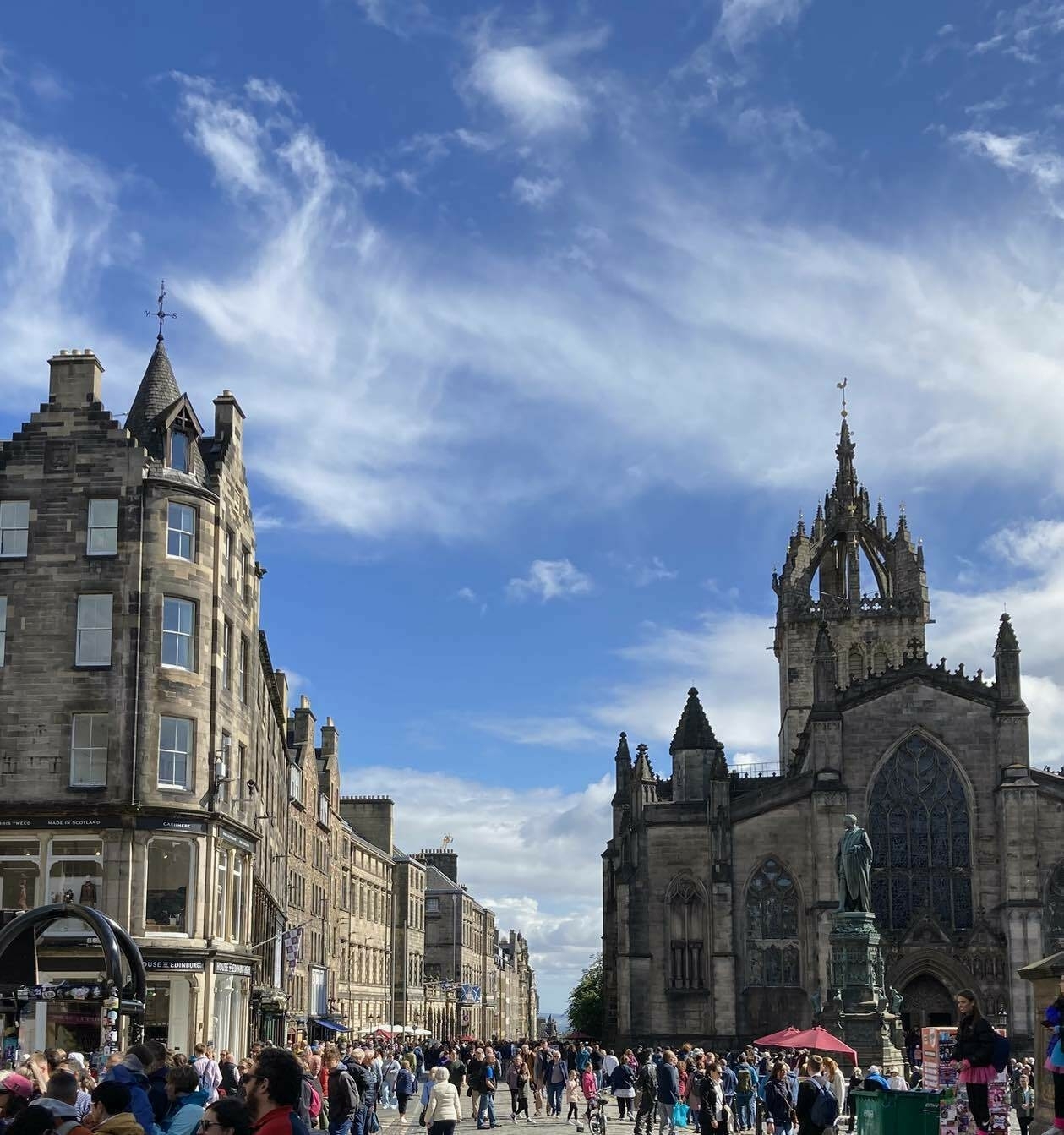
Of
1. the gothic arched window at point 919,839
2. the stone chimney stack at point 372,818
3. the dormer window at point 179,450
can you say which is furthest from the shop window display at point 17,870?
the stone chimney stack at point 372,818

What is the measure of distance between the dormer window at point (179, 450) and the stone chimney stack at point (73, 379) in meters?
1.80

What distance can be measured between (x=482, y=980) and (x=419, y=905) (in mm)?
34197

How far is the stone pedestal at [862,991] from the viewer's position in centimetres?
3378

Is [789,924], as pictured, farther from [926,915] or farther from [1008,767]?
[1008,767]

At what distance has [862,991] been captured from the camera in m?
35.0

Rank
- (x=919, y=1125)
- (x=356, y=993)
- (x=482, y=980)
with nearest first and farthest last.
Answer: (x=919, y=1125), (x=356, y=993), (x=482, y=980)

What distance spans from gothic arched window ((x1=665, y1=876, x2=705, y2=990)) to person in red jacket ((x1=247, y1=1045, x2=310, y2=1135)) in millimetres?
49483

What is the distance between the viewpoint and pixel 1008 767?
5394 cm

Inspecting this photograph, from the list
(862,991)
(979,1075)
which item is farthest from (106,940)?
(862,991)

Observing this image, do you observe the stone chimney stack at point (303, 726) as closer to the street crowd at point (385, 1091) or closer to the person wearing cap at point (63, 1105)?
the street crowd at point (385, 1091)

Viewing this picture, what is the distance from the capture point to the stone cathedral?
2084 inches

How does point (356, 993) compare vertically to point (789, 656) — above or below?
below

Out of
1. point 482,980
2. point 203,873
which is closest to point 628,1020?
point 203,873

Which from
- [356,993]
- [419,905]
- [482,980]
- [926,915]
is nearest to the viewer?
[926,915]
